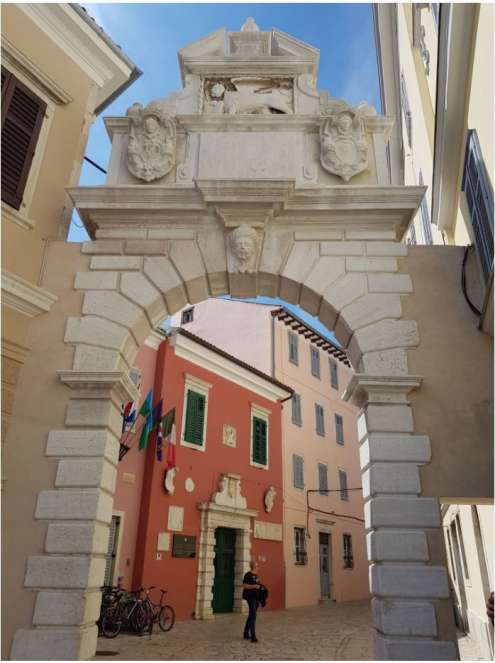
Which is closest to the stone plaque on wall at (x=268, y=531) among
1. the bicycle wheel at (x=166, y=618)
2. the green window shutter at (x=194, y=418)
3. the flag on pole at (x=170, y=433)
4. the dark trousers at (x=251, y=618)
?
the green window shutter at (x=194, y=418)

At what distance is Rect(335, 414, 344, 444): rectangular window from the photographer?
82.4 ft

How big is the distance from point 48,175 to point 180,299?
8.34ft

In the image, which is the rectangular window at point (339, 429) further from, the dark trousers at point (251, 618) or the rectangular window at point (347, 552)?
the dark trousers at point (251, 618)

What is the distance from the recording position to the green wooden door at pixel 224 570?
15031mm

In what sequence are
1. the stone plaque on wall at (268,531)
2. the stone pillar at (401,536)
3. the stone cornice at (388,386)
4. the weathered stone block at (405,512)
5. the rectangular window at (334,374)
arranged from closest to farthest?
the stone pillar at (401,536) < the weathered stone block at (405,512) < the stone cornice at (388,386) < the stone plaque on wall at (268,531) < the rectangular window at (334,374)

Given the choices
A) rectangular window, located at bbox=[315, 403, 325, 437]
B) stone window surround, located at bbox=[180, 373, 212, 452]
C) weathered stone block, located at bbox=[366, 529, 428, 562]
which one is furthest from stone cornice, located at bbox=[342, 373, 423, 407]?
rectangular window, located at bbox=[315, 403, 325, 437]

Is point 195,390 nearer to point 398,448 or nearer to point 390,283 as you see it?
point 390,283

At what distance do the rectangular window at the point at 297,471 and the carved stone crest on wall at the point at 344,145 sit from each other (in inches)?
580

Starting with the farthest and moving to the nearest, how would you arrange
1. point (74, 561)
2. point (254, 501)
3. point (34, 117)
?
point (254, 501) → point (34, 117) → point (74, 561)

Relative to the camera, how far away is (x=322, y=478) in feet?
74.0

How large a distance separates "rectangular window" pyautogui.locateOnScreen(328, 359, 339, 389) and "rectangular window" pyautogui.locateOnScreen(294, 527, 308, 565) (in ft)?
25.9

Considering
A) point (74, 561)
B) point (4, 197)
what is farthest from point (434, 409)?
point (4, 197)

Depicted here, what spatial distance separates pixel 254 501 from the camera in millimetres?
17328

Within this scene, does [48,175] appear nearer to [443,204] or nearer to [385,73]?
[443,204]
